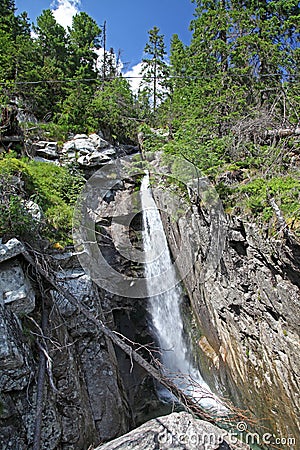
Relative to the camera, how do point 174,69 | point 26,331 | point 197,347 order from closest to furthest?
point 26,331 < point 197,347 < point 174,69

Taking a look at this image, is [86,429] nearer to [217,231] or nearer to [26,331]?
[26,331]

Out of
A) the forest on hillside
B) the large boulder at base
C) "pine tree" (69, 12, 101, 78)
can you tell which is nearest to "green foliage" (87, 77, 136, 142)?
the forest on hillside

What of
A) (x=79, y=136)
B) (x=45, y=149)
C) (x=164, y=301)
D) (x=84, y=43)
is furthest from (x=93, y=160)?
(x=84, y=43)

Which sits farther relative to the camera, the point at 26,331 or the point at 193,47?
the point at 193,47

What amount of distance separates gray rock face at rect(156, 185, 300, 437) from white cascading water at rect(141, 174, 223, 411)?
1393 millimetres

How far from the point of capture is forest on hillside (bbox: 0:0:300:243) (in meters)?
5.58

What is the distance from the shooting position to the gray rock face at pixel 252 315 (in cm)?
423

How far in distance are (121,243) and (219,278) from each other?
4533 millimetres

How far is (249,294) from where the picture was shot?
5.23m

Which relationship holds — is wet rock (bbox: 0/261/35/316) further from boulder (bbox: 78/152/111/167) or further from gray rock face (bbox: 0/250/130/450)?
boulder (bbox: 78/152/111/167)

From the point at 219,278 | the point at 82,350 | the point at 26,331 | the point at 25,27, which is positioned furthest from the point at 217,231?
the point at 25,27

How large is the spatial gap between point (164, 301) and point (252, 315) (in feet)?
15.2

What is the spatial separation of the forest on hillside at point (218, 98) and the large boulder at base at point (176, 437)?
2683mm

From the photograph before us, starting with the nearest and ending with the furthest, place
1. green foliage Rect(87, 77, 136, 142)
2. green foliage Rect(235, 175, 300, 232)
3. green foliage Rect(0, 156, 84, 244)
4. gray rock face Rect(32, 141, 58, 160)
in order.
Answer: green foliage Rect(235, 175, 300, 232), green foliage Rect(0, 156, 84, 244), gray rock face Rect(32, 141, 58, 160), green foliage Rect(87, 77, 136, 142)
